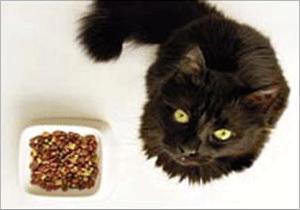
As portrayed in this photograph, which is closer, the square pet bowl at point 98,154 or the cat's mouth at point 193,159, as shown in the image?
the cat's mouth at point 193,159

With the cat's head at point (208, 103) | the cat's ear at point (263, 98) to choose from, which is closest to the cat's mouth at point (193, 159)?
the cat's head at point (208, 103)

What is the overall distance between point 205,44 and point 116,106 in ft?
1.03

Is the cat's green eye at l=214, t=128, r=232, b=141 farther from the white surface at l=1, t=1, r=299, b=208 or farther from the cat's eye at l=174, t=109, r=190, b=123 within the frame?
the white surface at l=1, t=1, r=299, b=208

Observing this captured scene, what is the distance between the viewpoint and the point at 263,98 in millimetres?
1021

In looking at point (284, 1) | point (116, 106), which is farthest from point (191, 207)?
point (284, 1)

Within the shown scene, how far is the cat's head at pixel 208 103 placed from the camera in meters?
1.04

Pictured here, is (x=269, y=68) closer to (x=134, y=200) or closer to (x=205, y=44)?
(x=205, y=44)

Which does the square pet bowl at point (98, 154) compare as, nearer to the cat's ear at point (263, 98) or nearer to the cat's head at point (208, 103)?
the cat's head at point (208, 103)

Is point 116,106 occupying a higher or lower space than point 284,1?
lower

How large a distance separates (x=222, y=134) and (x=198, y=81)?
11 centimetres

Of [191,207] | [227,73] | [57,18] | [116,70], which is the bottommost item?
[191,207]

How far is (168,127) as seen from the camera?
1100 mm

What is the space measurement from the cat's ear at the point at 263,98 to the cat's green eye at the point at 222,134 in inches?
2.4

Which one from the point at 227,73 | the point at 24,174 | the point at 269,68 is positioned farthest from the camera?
the point at 24,174
